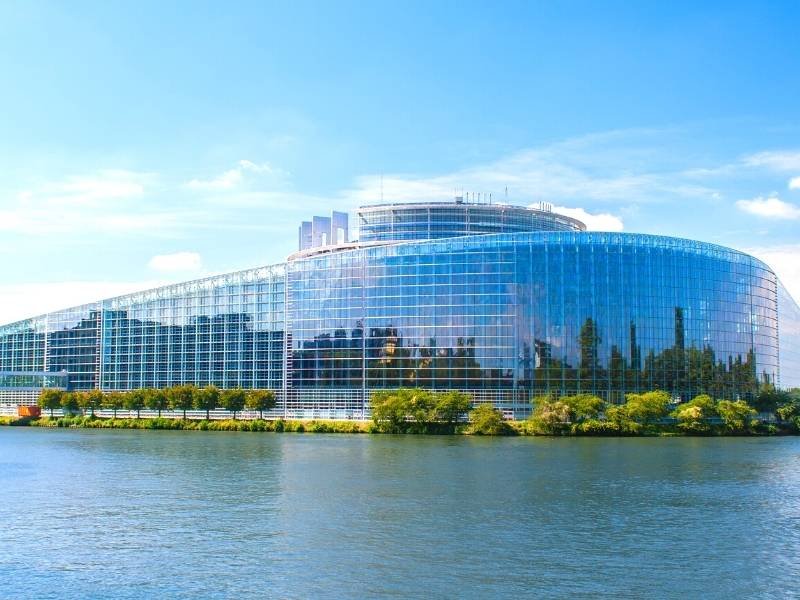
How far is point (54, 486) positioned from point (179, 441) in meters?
Answer: 40.5

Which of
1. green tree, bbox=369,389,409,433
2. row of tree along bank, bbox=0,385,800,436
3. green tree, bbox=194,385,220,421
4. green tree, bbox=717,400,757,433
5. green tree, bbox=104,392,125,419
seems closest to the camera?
row of tree along bank, bbox=0,385,800,436

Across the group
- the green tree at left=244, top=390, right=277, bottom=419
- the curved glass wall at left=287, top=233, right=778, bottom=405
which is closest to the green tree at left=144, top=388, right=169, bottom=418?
the green tree at left=244, top=390, right=277, bottom=419

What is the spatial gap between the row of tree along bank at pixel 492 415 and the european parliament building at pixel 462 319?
21.4 ft

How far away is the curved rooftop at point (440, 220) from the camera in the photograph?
154000 mm

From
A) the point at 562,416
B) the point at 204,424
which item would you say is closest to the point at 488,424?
the point at 562,416

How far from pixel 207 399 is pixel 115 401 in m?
19.1

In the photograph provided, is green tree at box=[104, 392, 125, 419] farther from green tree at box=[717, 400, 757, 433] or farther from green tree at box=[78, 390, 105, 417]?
green tree at box=[717, 400, 757, 433]

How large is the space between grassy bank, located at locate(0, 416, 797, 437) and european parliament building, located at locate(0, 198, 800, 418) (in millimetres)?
12272

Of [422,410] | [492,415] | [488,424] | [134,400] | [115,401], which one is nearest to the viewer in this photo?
[488,424]

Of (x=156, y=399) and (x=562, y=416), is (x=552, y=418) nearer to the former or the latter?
(x=562, y=416)

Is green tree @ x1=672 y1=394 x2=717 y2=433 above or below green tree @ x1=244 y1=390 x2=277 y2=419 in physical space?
below

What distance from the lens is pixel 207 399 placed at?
13250cm

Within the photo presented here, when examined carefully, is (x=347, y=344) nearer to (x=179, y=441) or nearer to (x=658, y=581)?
(x=179, y=441)

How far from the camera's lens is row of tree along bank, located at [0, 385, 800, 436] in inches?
4528
